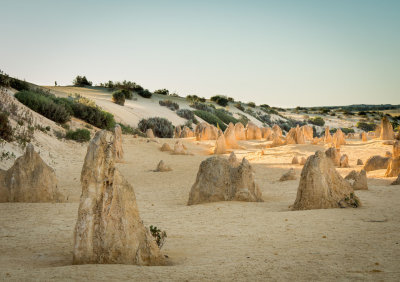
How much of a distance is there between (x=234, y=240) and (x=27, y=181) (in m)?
4.75

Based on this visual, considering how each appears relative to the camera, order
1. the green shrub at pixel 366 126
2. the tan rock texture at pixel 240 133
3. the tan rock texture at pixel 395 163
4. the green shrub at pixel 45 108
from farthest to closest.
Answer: the green shrub at pixel 366 126 → the tan rock texture at pixel 240 133 → the green shrub at pixel 45 108 → the tan rock texture at pixel 395 163

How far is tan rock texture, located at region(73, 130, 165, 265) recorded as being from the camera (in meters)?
3.63

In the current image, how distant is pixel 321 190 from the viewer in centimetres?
682

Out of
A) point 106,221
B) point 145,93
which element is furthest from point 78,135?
point 145,93

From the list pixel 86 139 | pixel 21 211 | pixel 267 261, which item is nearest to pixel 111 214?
pixel 267 261

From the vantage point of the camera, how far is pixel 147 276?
312 centimetres

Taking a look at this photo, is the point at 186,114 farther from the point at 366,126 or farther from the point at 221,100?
the point at 366,126

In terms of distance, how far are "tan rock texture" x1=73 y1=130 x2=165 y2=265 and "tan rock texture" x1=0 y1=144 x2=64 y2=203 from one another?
4.24 metres

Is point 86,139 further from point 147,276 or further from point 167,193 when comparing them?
point 147,276

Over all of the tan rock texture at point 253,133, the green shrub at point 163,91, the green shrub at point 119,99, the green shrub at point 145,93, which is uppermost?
the green shrub at point 163,91

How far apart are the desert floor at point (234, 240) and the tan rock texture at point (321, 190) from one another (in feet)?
1.10

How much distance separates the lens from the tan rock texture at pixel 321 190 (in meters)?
6.77

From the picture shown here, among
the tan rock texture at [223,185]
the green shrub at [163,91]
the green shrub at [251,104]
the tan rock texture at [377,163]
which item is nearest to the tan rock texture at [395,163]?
the tan rock texture at [377,163]

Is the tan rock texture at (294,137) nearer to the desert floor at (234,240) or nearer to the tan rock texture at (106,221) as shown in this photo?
the desert floor at (234,240)
